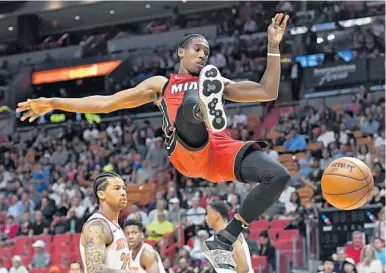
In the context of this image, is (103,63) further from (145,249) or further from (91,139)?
(145,249)

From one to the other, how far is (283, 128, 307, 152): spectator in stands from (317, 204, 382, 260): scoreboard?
13.0ft

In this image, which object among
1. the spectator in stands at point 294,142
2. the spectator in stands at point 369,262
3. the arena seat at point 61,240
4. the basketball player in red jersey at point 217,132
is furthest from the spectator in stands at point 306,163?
the basketball player in red jersey at point 217,132

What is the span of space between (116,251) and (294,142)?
11.5m

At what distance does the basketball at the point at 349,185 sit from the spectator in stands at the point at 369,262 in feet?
15.6

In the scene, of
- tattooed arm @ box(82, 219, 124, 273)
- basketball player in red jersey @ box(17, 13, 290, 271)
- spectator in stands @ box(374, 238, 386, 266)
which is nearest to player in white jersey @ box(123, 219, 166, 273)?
tattooed arm @ box(82, 219, 124, 273)

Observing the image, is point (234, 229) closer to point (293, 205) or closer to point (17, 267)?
point (293, 205)

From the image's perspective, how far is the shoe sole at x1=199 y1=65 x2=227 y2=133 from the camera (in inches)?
212

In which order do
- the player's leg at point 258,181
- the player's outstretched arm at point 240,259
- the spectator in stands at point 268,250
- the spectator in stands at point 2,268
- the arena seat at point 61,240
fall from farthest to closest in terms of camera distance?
the arena seat at point 61,240 < the spectator in stands at point 2,268 < the spectator in stands at point 268,250 < the player's outstretched arm at point 240,259 < the player's leg at point 258,181

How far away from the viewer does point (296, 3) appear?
76.5ft

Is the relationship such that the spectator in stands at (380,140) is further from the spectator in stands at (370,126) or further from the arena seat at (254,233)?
the arena seat at (254,233)

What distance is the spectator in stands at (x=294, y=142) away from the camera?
17422 mm

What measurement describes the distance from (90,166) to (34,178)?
1431 millimetres

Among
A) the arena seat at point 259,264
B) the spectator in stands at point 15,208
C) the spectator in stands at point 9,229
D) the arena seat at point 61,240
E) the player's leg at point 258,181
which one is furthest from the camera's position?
the spectator in stands at point 15,208

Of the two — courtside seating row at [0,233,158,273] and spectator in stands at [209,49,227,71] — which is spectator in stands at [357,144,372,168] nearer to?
courtside seating row at [0,233,158,273]
